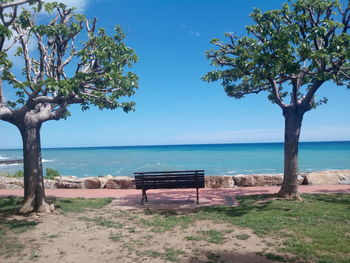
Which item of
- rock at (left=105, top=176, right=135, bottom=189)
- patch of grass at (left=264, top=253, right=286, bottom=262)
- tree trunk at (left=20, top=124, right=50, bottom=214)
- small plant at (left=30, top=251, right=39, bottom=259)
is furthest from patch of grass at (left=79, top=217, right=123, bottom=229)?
rock at (left=105, top=176, right=135, bottom=189)

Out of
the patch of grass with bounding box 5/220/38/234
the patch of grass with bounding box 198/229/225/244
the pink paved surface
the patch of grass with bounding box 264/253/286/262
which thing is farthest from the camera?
the pink paved surface

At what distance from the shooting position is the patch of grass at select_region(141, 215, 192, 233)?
6.58 meters

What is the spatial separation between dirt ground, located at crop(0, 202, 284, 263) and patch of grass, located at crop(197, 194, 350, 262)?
52 centimetres

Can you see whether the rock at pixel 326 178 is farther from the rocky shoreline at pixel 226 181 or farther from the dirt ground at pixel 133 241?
the dirt ground at pixel 133 241

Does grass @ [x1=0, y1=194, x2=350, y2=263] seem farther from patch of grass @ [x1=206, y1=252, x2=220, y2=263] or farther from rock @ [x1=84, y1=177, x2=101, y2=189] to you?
rock @ [x1=84, y1=177, x2=101, y2=189]

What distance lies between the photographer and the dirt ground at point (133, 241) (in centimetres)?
484

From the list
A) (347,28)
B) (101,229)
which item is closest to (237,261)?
(101,229)

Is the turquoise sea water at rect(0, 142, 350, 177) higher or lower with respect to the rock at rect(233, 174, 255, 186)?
lower

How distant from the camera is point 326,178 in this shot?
1248 centimetres

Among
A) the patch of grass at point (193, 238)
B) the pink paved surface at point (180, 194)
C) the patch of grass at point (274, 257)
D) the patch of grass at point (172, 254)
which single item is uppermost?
the patch of grass at point (274, 257)

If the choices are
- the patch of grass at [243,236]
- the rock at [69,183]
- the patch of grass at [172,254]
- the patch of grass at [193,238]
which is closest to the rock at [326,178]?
the patch of grass at [243,236]

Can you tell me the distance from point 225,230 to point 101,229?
117 inches

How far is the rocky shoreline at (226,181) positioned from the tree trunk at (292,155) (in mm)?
2981

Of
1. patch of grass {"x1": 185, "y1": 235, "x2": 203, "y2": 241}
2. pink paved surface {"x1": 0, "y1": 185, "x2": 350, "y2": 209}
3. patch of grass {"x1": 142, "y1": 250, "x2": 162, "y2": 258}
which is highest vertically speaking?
patch of grass {"x1": 185, "y1": 235, "x2": 203, "y2": 241}
